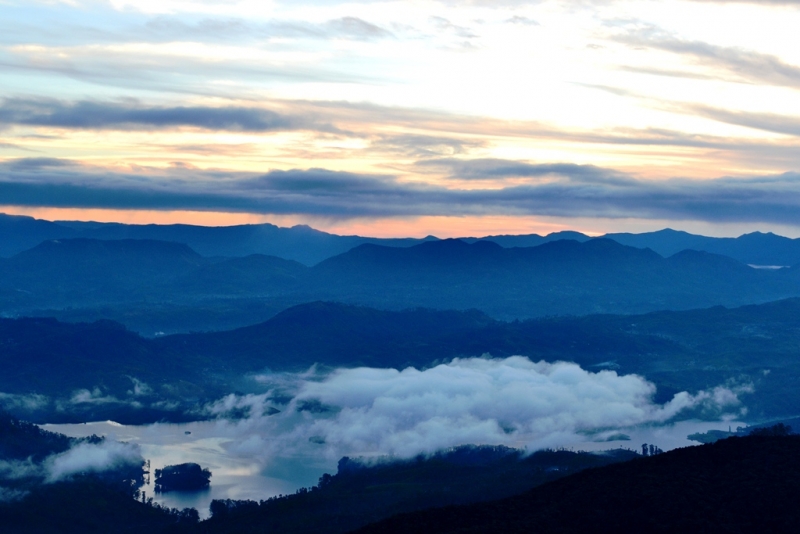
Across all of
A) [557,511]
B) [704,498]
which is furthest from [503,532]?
[704,498]

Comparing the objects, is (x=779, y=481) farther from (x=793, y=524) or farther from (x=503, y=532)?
(x=503, y=532)

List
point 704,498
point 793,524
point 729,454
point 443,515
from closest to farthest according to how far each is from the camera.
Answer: point 793,524, point 704,498, point 443,515, point 729,454

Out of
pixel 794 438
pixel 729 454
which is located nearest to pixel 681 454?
pixel 729 454

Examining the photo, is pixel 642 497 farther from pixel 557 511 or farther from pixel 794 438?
pixel 794 438

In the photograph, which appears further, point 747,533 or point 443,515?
point 443,515

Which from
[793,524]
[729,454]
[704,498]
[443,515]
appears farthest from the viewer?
[729,454]

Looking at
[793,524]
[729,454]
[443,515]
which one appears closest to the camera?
[793,524]
